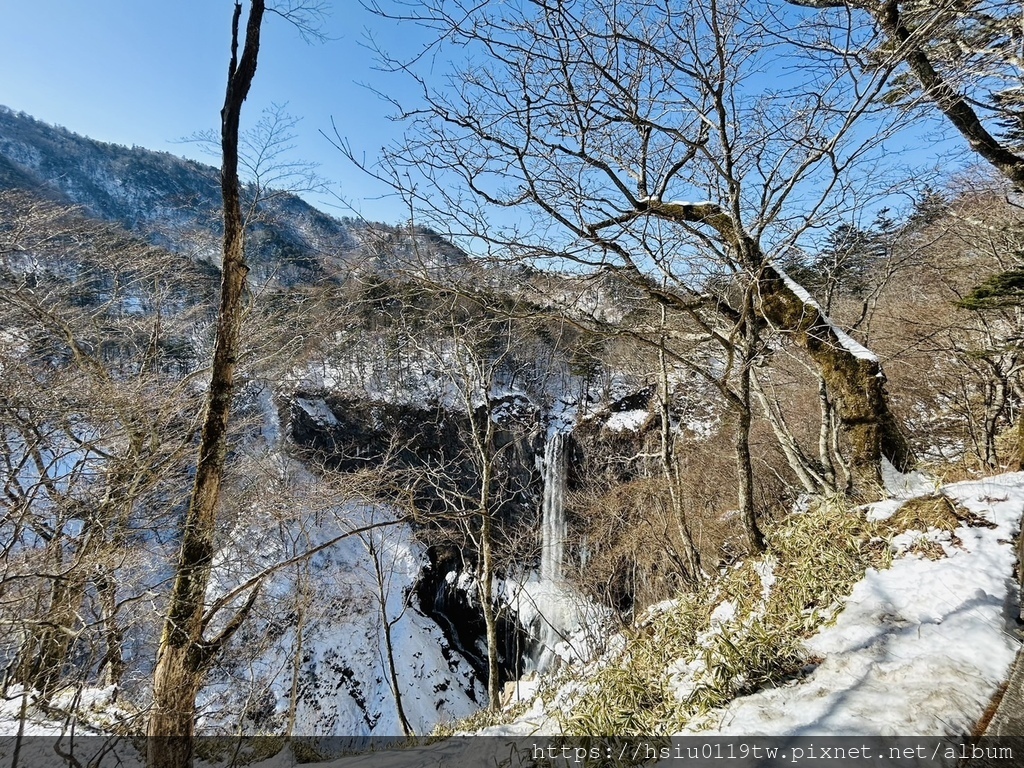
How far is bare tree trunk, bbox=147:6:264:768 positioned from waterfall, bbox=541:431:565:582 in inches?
410

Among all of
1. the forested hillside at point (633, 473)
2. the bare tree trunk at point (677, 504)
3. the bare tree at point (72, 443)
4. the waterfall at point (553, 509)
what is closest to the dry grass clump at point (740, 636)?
the forested hillside at point (633, 473)

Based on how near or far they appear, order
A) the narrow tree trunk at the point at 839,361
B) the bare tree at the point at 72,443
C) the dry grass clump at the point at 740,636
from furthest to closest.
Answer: the bare tree at the point at 72,443
the narrow tree trunk at the point at 839,361
the dry grass clump at the point at 740,636

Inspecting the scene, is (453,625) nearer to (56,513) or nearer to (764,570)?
(56,513)

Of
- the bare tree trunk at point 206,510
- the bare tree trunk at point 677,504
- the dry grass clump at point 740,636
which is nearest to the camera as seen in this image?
the dry grass clump at point 740,636

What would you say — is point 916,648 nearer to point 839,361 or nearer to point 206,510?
point 839,361

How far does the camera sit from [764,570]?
328cm

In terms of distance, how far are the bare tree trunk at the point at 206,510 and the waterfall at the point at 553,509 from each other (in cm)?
1042

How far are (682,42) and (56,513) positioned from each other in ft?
26.4

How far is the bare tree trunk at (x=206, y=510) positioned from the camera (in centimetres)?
280

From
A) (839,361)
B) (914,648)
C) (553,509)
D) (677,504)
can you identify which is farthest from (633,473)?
(914,648)

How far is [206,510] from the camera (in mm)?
3160

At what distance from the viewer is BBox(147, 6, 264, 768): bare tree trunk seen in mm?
2799

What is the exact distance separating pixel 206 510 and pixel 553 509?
13.9 meters

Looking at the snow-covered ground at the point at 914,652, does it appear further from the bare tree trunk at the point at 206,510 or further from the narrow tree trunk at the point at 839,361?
the bare tree trunk at the point at 206,510
